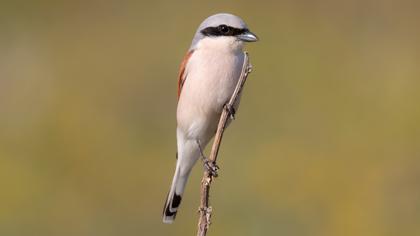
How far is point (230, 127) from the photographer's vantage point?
8.23 m

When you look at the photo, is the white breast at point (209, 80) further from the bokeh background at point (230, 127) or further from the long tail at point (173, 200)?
the bokeh background at point (230, 127)

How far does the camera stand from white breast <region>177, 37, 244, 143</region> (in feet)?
17.5

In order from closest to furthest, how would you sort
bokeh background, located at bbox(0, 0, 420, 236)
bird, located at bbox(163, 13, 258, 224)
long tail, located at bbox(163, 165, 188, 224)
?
bird, located at bbox(163, 13, 258, 224)
long tail, located at bbox(163, 165, 188, 224)
bokeh background, located at bbox(0, 0, 420, 236)

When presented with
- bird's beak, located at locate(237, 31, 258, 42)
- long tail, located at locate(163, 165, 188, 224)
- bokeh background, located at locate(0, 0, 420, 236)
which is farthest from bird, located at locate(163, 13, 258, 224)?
bokeh background, located at locate(0, 0, 420, 236)

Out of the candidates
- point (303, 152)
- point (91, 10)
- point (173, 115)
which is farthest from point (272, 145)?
point (91, 10)

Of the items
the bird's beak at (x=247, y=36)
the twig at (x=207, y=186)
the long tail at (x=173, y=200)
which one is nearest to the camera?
the twig at (x=207, y=186)

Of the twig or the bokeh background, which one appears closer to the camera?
the twig

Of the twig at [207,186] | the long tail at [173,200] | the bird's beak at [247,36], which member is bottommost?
the long tail at [173,200]

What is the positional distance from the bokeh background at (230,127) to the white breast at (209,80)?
1378 mm

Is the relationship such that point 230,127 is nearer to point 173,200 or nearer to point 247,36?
point 173,200

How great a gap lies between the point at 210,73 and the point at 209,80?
0.04 metres

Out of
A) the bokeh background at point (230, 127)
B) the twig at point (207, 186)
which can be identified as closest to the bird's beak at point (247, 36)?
the twig at point (207, 186)

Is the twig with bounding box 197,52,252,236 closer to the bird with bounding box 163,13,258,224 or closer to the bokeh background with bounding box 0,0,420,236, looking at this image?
the bird with bounding box 163,13,258,224

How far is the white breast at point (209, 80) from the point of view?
5336mm
